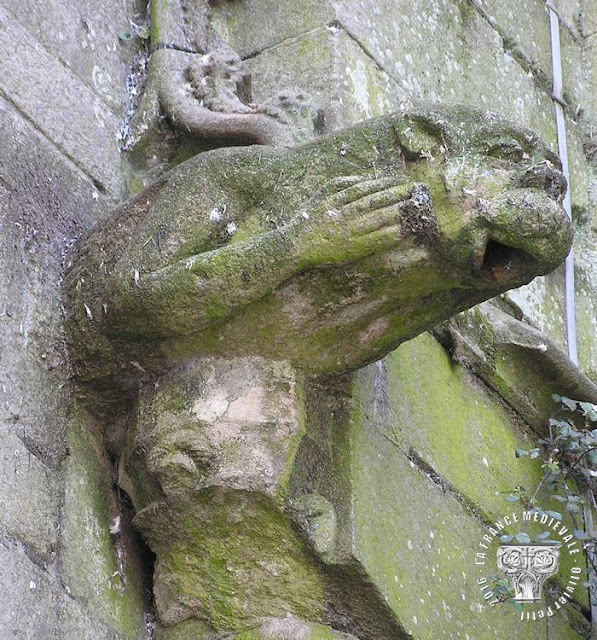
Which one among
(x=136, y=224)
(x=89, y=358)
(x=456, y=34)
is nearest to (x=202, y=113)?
(x=136, y=224)

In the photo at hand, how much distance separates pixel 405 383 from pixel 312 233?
762 mm

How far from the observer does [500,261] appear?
261cm

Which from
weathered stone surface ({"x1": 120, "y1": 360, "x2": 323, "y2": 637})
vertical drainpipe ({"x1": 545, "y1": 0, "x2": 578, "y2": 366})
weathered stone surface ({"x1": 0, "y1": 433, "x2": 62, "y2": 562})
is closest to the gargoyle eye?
weathered stone surface ({"x1": 120, "y1": 360, "x2": 323, "y2": 637})

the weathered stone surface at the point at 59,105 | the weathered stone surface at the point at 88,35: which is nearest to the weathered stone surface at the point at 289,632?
the weathered stone surface at the point at 59,105

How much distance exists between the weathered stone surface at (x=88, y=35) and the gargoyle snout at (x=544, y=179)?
1.20 meters

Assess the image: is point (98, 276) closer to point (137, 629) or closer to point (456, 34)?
point (137, 629)

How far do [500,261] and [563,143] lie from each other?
1.92 m

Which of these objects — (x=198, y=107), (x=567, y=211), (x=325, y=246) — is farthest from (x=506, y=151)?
(x=567, y=211)

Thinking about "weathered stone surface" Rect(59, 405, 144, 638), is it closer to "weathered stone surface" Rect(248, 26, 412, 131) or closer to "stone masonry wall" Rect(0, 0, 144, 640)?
"stone masonry wall" Rect(0, 0, 144, 640)

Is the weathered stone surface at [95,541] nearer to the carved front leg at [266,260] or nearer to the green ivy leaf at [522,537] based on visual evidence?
the carved front leg at [266,260]

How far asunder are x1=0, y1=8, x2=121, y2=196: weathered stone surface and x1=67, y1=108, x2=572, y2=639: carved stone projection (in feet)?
1.14

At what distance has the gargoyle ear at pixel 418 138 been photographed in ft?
8.63
